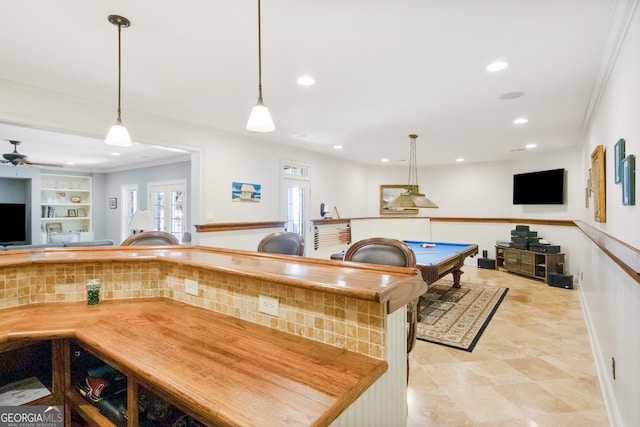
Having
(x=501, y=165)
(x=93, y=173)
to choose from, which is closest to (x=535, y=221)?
(x=501, y=165)

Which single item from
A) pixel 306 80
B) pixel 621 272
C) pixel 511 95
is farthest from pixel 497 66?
pixel 621 272

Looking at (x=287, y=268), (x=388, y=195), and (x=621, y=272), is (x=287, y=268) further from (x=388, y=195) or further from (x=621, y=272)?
(x=388, y=195)

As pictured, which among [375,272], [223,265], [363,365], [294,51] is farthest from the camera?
[294,51]

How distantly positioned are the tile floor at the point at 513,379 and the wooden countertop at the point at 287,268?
1.38 m

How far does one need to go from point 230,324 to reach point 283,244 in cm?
180

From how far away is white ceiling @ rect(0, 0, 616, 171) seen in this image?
1.84m

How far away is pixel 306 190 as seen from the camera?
6.10 meters

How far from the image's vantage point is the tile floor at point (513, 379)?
6.81 feet

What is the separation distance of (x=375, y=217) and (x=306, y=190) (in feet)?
8.98

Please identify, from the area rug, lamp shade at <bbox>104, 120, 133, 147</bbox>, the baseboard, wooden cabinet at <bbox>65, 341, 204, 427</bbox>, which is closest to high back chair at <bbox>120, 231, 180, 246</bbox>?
lamp shade at <bbox>104, 120, 133, 147</bbox>

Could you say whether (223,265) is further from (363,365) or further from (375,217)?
(375,217)

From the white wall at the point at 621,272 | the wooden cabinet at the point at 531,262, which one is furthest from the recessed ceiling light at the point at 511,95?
the wooden cabinet at the point at 531,262

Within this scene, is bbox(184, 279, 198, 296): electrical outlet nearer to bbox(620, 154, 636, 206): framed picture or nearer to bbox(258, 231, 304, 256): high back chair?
bbox(258, 231, 304, 256): high back chair

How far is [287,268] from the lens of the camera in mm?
1372
